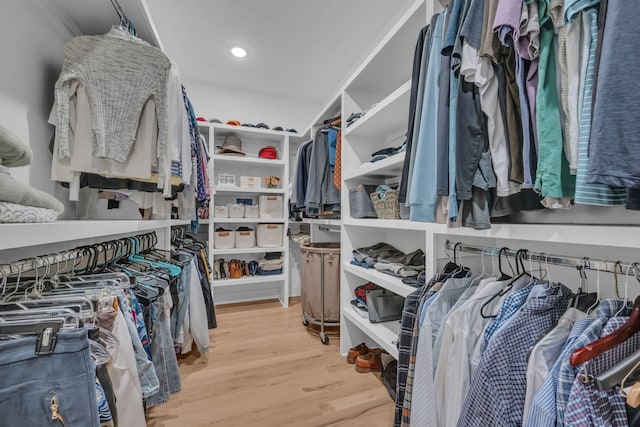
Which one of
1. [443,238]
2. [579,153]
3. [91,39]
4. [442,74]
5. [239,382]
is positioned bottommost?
[239,382]

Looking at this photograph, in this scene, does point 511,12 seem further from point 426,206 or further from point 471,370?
point 471,370

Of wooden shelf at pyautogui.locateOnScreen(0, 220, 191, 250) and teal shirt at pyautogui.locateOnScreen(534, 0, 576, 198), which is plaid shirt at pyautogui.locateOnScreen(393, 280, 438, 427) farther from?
wooden shelf at pyautogui.locateOnScreen(0, 220, 191, 250)

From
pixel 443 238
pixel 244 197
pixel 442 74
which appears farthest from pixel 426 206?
pixel 244 197

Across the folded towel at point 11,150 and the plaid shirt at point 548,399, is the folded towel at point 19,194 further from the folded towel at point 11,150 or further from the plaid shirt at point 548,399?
the plaid shirt at point 548,399

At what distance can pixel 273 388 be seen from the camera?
1554 millimetres

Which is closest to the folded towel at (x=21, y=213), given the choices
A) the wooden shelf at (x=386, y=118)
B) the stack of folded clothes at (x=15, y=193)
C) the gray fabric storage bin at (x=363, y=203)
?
the stack of folded clothes at (x=15, y=193)

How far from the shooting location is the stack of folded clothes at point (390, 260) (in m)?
1.46

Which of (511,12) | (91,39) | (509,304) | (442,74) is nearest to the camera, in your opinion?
(511,12)

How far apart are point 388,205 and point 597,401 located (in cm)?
111

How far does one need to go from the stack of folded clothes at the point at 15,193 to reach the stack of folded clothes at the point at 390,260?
1.44m

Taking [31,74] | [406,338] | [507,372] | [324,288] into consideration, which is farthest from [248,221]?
[507,372]

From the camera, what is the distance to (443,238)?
1.18m

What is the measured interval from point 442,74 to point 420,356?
96cm

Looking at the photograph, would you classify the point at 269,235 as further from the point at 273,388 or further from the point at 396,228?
the point at 396,228
